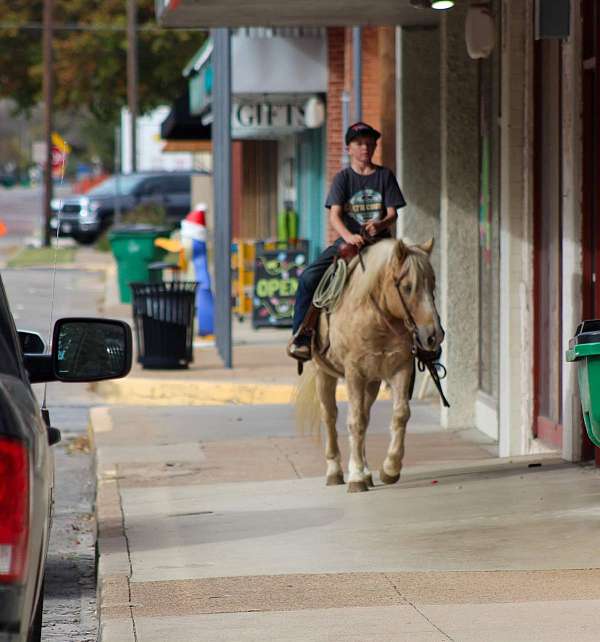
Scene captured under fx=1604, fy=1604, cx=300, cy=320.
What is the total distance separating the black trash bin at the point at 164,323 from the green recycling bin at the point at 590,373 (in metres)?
10.00

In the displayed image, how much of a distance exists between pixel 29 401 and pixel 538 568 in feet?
12.3

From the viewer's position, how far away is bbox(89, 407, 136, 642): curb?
6.62 m

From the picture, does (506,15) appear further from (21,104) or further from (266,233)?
(21,104)

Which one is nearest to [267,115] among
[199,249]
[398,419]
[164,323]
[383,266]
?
[199,249]

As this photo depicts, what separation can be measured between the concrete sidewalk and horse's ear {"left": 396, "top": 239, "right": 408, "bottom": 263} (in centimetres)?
144

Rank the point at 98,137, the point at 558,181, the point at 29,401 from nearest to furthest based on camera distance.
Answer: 1. the point at 29,401
2. the point at 558,181
3. the point at 98,137

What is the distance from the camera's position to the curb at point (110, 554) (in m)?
6.62

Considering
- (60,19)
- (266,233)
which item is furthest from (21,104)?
(266,233)

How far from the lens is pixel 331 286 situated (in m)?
9.93

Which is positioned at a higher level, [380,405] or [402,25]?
[402,25]

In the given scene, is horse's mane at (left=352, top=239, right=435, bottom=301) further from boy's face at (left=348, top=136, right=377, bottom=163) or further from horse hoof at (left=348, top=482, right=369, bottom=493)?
horse hoof at (left=348, top=482, right=369, bottom=493)

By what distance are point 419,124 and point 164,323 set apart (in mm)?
3898

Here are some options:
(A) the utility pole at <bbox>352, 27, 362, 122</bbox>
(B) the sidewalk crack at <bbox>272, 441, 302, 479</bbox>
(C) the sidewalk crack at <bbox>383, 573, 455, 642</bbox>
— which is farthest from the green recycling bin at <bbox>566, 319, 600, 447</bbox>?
(A) the utility pole at <bbox>352, 27, 362, 122</bbox>

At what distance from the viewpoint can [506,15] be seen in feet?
37.1
